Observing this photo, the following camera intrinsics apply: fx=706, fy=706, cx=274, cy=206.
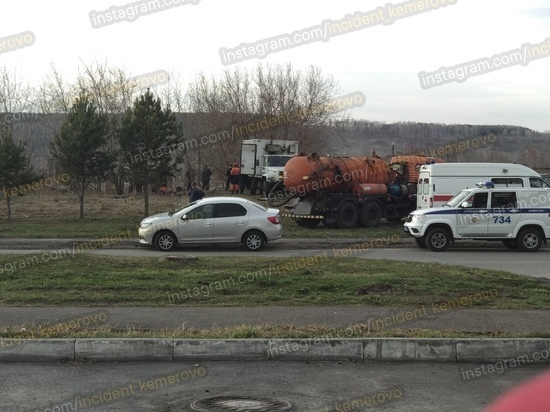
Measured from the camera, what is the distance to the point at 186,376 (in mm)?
7484

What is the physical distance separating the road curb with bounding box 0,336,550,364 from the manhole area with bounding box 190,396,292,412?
4.36 feet

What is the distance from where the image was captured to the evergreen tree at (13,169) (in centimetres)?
2638

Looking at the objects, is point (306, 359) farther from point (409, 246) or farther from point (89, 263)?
point (409, 246)

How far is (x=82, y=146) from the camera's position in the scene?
2759cm

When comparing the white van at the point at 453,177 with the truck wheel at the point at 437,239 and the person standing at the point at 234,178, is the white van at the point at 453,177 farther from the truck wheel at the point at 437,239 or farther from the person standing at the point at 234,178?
the person standing at the point at 234,178

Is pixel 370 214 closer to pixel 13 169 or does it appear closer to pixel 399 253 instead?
pixel 399 253

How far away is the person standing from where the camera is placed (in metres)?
41.2

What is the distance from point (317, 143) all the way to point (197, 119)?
969cm

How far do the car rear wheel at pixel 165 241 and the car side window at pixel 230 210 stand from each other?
59.2 inches

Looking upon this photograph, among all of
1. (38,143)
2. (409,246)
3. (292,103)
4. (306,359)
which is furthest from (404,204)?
(38,143)

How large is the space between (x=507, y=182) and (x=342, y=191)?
6.12 meters

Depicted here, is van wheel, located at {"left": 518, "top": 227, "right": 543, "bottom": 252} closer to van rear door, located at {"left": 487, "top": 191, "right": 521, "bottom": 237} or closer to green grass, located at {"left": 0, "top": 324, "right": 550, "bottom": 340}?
van rear door, located at {"left": 487, "top": 191, "right": 521, "bottom": 237}

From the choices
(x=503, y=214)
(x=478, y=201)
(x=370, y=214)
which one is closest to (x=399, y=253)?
(x=478, y=201)

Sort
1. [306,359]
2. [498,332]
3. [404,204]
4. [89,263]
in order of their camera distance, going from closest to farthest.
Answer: [306,359], [498,332], [89,263], [404,204]
